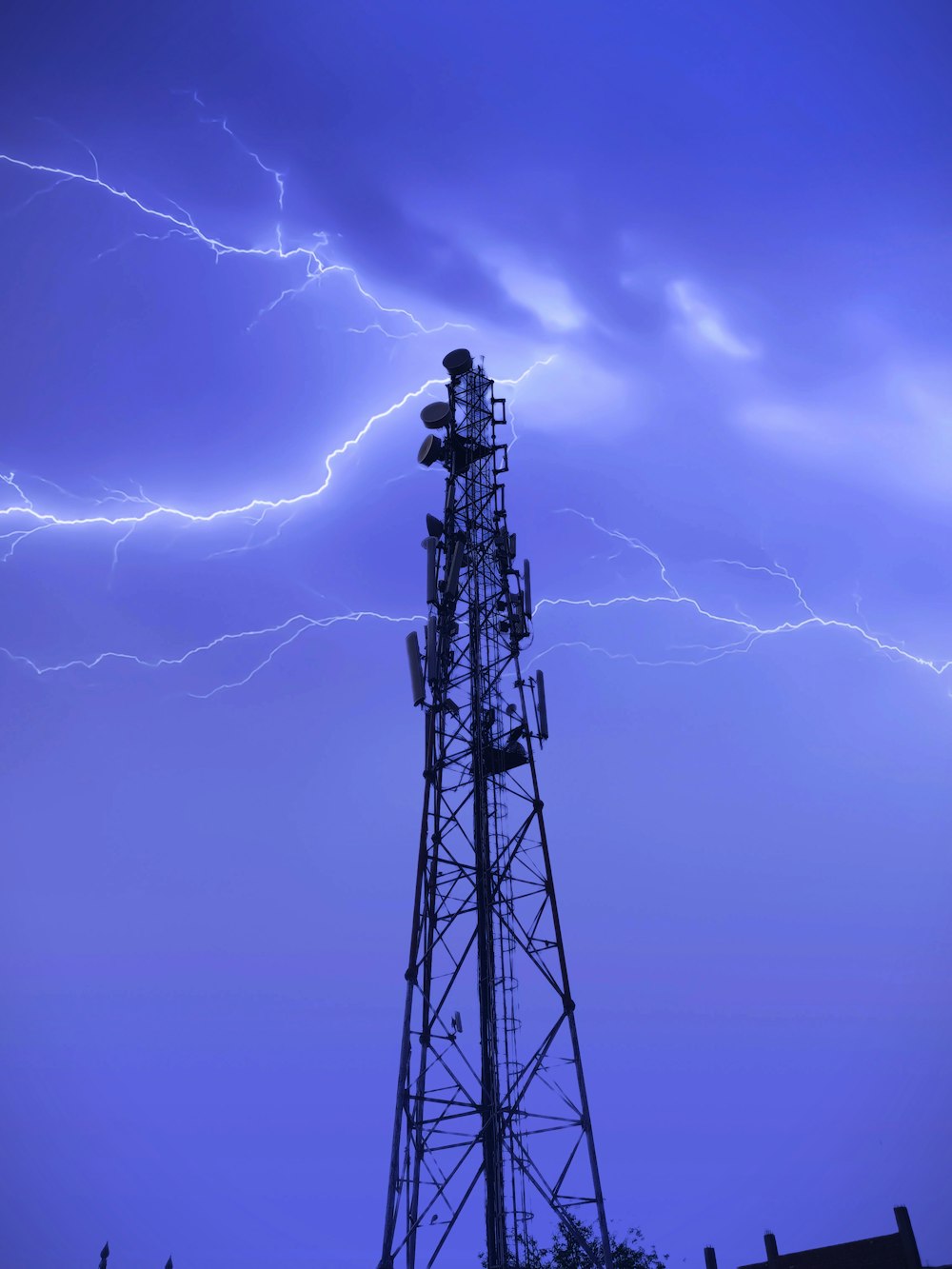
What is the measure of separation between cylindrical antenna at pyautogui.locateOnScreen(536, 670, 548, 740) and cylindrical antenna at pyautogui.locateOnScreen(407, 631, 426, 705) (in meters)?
2.65

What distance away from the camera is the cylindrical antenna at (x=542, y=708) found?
2575cm

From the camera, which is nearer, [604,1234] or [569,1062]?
[604,1234]

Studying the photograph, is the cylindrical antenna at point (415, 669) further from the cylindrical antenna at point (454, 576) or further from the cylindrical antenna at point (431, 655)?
the cylindrical antenna at point (454, 576)

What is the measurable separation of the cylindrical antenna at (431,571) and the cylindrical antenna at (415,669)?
1.05 metres

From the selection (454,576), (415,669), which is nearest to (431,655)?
(415,669)

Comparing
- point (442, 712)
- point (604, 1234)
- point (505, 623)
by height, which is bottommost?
point (604, 1234)

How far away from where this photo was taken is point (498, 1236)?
2111 centimetres

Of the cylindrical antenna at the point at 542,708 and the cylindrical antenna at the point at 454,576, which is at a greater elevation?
the cylindrical antenna at the point at 454,576

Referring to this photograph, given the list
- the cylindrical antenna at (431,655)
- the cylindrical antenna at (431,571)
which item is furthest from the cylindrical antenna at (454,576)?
the cylindrical antenna at (431,655)

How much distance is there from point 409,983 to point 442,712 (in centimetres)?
599

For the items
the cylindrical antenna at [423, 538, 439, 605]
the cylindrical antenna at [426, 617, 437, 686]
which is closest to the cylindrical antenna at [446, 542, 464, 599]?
the cylindrical antenna at [423, 538, 439, 605]

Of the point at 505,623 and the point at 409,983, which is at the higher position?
the point at 505,623

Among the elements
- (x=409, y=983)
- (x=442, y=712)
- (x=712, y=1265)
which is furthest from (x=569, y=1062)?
(x=712, y=1265)

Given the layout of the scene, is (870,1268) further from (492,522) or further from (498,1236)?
(492,522)
